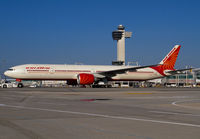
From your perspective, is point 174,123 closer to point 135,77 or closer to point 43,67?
point 43,67

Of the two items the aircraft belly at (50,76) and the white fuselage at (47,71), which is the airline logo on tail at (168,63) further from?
the aircraft belly at (50,76)

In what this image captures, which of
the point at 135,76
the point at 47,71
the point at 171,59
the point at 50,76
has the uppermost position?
the point at 171,59

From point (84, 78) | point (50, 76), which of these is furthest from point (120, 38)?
point (50, 76)

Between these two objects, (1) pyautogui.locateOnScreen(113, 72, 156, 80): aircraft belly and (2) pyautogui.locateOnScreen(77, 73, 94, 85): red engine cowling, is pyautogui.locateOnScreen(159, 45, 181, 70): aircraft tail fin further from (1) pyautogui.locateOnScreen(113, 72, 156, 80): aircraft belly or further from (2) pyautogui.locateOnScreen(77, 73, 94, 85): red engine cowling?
(2) pyautogui.locateOnScreen(77, 73, 94, 85): red engine cowling

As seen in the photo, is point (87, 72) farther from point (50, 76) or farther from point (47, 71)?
point (47, 71)

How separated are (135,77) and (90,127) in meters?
53.5

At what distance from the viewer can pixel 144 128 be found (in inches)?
346

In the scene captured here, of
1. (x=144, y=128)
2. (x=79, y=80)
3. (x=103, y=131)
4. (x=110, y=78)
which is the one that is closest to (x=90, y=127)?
(x=103, y=131)

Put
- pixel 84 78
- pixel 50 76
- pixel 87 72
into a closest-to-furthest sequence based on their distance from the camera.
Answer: pixel 84 78
pixel 50 76
pixel 87 72

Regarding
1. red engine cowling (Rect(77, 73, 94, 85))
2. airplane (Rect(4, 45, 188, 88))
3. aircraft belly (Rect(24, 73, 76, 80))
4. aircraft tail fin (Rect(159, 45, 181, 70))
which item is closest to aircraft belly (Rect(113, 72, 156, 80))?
airplane (Rect(4, 45, 188, 88))

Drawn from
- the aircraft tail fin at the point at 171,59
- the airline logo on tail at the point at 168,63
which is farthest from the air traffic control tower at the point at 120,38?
the airline logo on tail at the point at 168,63

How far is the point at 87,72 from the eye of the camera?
56.1 meters

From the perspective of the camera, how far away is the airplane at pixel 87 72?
168 feet

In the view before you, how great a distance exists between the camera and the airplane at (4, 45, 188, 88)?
51.2 m
